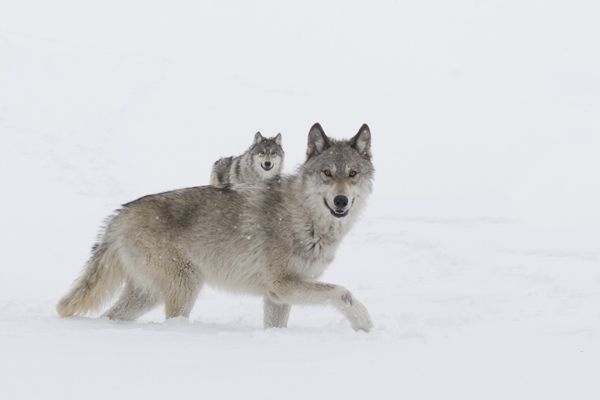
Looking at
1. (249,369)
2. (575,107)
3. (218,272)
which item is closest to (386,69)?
(575,107)

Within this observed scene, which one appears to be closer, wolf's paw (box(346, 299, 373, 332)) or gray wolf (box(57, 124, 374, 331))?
wolf's paw (box(346, 299, 373, 332))

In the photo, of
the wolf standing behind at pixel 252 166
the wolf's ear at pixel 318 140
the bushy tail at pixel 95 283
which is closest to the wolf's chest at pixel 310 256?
the wolf's ear at pixel 318 140

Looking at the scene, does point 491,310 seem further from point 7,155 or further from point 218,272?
point 7,155

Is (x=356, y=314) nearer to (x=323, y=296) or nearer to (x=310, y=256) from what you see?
(x=323, y=296)

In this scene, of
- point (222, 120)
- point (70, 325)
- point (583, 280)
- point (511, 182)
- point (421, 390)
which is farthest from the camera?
point (222, 120)

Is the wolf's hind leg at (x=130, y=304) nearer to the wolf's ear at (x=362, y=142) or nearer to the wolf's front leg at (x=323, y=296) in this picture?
the wolf's front leg at (x=323, y=296)

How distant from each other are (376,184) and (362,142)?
46.8 feet

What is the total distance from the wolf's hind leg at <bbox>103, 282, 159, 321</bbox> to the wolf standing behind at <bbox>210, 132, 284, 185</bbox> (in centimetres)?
810

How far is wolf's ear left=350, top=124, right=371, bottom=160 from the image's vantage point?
6430 millimetres

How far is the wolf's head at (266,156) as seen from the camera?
14.7 meters

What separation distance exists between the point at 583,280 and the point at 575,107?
61.6ft

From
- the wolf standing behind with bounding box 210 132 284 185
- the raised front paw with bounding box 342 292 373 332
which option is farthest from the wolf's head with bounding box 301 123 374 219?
the wolf standing behind with bounding box 210 132 284 185

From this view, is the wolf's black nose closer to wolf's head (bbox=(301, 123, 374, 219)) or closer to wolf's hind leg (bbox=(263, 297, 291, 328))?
wolf's head (bbox=(301, 123, 374, 219))

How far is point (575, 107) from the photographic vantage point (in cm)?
2694
